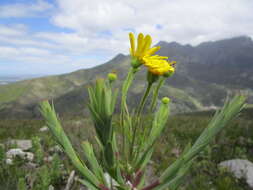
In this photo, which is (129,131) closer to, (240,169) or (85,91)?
(240,169)

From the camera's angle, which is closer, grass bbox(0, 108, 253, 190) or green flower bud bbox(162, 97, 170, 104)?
green flower bud bbox(162, 97, 170, 104)

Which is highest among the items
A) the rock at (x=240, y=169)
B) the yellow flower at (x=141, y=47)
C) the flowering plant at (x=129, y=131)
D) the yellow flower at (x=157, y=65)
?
the yellow flower at (x=141, y=47)

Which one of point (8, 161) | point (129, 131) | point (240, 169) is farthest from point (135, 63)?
point (240, 169)

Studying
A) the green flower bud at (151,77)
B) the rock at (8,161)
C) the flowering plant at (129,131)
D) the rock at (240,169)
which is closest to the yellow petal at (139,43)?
the flowering plant at (129,131)

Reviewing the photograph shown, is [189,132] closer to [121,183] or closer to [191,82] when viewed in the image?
[121,183]

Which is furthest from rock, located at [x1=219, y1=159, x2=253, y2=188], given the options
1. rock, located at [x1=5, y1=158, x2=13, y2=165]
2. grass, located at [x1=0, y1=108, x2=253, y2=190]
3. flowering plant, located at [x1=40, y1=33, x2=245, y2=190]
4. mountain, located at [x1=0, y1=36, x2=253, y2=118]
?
mountain, located at [x1=0, y1=36, x2=253, y2=118]

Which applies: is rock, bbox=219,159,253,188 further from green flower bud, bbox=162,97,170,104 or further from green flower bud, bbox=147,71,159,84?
green flower bud, bbox=147,71,159,84

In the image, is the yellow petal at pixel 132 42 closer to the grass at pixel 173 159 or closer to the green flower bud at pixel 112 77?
the green flower bud at pixel 112 77

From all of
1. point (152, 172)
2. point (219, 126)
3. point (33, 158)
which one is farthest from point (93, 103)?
point (33, 158)
